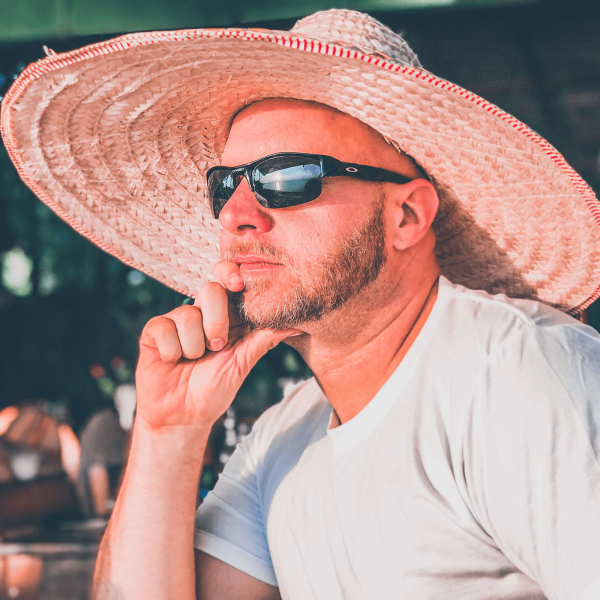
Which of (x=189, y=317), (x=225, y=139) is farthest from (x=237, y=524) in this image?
(x=225, y=139)

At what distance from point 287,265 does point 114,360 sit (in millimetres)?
3615

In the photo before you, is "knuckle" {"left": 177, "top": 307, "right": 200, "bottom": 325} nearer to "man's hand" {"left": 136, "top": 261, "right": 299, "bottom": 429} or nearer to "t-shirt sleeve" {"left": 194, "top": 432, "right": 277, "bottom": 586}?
"man's hand" {"left": 136, "top": 261, "right": 299, "bottom": 429}

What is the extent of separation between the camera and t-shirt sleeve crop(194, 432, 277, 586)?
1.64 metres

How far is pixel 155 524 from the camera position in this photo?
1523 millimetres

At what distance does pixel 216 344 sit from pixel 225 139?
0.73 metres

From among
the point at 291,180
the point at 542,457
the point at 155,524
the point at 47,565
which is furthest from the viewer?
the point at 47,565

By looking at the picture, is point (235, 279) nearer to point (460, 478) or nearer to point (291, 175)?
point (291, 175)

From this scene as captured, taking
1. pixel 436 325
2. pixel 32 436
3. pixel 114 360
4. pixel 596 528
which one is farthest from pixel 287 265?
pixel 114 360

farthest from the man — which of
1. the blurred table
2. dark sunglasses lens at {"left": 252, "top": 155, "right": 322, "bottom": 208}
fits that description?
the blurred table

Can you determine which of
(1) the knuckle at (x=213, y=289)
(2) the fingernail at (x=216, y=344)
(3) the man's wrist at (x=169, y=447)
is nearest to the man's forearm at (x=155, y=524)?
(3) the man's wrist at (x=169, y=447)

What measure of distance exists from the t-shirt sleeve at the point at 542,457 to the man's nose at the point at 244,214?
2.18 feet

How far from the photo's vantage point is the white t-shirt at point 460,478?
0.99 m

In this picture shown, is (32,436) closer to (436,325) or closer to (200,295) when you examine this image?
(200,295)

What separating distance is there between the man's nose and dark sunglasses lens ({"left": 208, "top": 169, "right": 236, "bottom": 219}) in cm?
5
